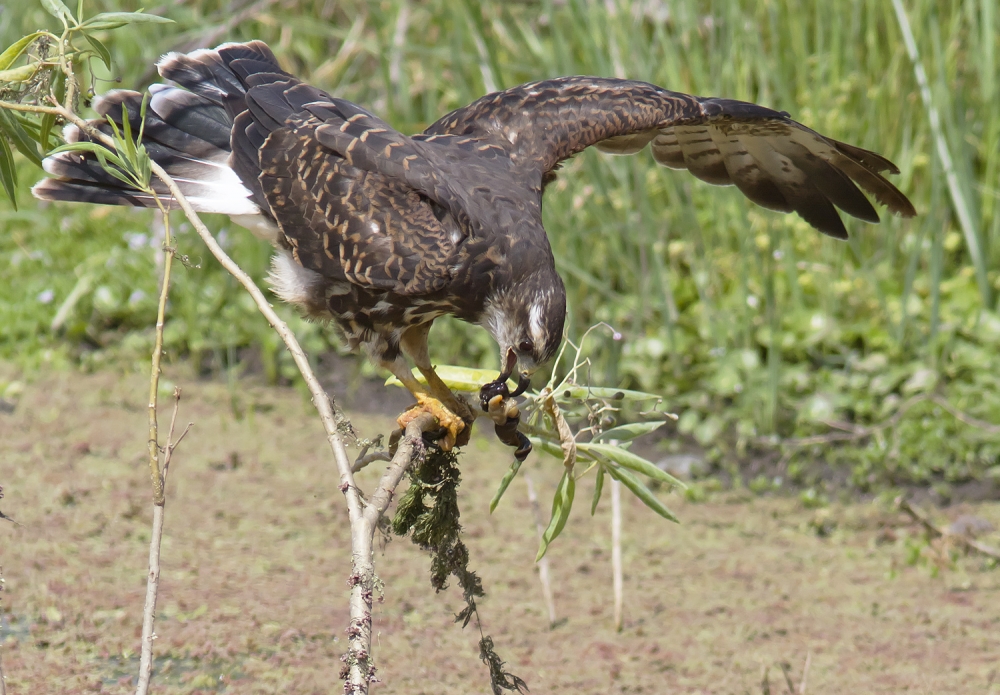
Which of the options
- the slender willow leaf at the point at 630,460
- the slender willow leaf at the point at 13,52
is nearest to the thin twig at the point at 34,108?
the slender willow leaf at the point at 13,52

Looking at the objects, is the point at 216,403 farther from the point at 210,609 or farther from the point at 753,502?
the point at 753,502

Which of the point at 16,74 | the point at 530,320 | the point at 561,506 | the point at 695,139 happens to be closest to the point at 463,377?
the point at 530,320

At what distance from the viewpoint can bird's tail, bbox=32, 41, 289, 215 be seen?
2.98 meters

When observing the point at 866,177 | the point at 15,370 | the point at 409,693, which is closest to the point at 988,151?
the point at 866,177

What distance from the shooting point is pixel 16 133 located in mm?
2197

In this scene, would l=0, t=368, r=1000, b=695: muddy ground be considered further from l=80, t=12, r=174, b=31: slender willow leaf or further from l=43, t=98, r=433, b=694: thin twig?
l=80, t=12, r=174, b=31: slender willow leaf

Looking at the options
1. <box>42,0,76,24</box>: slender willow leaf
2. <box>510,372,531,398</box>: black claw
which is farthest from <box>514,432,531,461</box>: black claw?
<box>42,0,76,24</box>: slender willow leaf

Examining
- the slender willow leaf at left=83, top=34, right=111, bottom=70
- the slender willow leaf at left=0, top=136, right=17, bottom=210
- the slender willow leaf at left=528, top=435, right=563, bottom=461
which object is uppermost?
the slender willow leaf at left=83, top=34, right=111, bottom=70

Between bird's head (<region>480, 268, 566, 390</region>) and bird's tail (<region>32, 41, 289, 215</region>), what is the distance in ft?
2.70

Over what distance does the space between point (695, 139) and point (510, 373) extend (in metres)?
1.43

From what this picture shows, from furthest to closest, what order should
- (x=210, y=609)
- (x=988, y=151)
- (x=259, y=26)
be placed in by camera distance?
(x=259, y=26), (x=988, y=151), (x=210, y=609)

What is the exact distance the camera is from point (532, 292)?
8.74ft

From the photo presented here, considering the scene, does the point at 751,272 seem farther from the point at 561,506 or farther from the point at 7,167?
the point at 7,167

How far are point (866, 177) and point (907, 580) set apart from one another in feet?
4.49
